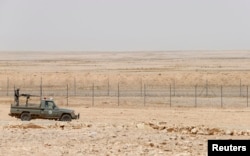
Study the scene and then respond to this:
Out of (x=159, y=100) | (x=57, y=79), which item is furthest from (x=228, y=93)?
(x=57, y=79)

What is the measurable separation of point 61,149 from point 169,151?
3204 mm

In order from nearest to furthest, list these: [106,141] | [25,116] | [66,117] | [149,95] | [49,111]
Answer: [106,141] → [25,116] → [49,111] → [66,117] → [149,95]

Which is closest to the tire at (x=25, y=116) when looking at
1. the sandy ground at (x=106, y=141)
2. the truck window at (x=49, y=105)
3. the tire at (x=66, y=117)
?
the truck window at (x=49, y=105)

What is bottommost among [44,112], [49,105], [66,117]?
[66,117]

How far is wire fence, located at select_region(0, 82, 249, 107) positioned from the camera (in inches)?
1902

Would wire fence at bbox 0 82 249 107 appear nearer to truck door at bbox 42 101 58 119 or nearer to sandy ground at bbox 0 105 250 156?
truck door at bbox 42 101 58 119

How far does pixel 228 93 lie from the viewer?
185 ft

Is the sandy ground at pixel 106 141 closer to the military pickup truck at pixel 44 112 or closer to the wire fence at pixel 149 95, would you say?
the military pickup truck at pixel 44 112

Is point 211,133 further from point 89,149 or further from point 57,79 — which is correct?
point 57,79

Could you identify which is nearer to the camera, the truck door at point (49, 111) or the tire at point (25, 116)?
the tire at point (25, 116)

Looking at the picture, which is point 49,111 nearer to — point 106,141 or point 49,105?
point 49,105

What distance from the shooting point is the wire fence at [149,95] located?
48312mm

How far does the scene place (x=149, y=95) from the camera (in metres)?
54.8

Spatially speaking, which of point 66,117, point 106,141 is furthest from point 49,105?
point 106,141
